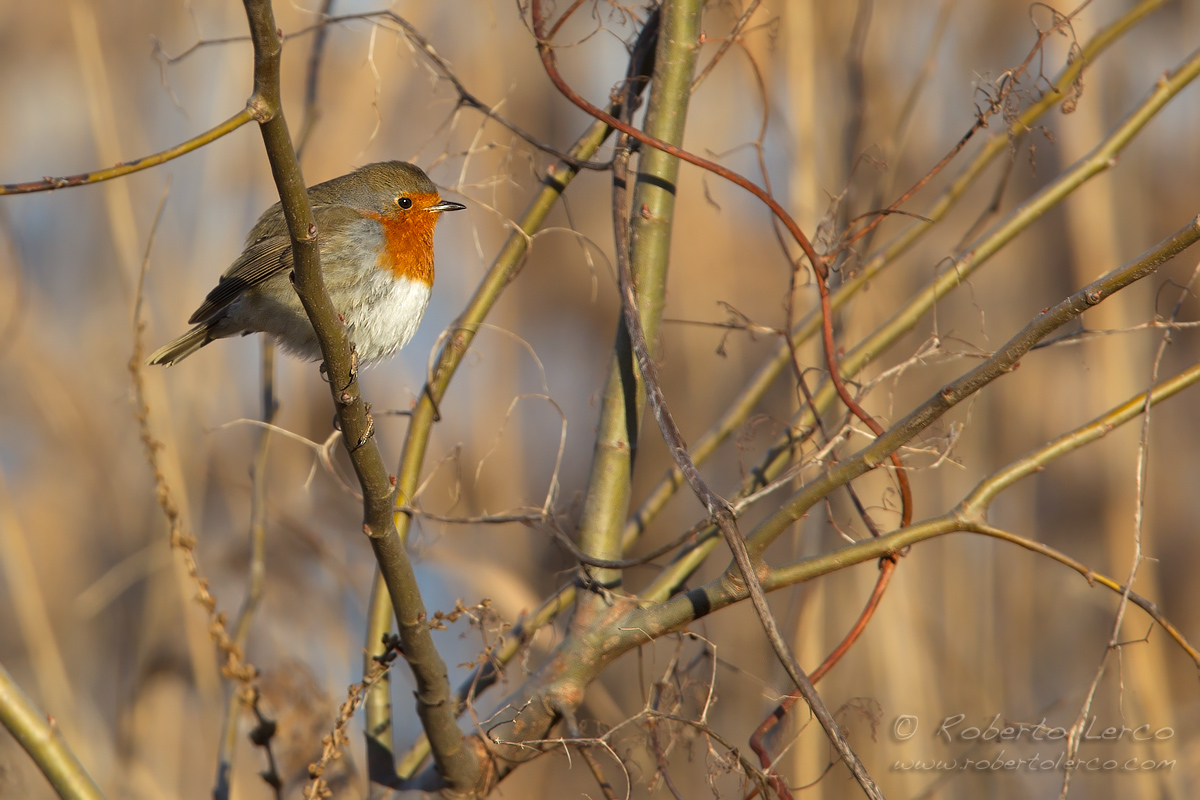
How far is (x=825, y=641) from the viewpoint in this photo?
3.03m

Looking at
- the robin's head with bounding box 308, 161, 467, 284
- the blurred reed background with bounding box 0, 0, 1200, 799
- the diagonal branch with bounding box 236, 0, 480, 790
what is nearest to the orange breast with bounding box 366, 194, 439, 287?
the robin's head with bounding box 308, 161, 467, 284

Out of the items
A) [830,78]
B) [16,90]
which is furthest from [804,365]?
[16,90]

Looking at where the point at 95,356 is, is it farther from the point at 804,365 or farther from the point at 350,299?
the point at 804,365

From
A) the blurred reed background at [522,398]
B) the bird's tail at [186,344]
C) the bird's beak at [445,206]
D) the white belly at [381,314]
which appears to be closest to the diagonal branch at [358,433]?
the blurred reed background at [522,398]

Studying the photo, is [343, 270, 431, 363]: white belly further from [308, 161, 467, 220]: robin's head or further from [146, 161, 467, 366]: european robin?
[308, 161, 467, 220]: robin's head

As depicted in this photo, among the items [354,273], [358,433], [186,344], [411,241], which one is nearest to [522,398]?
[411,241]

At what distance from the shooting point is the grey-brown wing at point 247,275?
101 inches

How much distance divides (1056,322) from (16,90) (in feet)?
12.8

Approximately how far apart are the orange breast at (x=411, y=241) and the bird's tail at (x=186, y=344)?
58 centimetres

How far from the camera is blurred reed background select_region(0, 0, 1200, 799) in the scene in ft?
9.22

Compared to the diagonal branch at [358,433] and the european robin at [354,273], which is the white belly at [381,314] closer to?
the european robin at [354,273]

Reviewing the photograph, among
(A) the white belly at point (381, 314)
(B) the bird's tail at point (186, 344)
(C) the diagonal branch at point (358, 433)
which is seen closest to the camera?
(C) the diagonal branch at point (358, 433)

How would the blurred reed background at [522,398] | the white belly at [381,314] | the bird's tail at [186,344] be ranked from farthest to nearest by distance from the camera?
the blurred reed background at [522,398], the bird's tail at [186,344], the white belly at [381,314]

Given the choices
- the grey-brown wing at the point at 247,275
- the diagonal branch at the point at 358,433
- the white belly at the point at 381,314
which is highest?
the grey-brown wing at the point at 247,275
